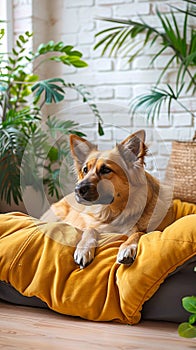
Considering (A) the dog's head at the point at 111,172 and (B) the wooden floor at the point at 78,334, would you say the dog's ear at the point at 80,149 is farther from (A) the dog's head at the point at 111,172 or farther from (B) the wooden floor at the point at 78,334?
(B) the wooden floor at the point at 78,334

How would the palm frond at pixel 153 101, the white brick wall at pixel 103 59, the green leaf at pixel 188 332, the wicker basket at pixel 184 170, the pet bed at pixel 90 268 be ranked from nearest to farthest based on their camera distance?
the green leaf at pixel 188 332 → the pet bed at pixel 90 268 → the wicker basket at pixel 184 170 → the palm frond at pixel 153 101 → the white brick wall at pixel 103 59

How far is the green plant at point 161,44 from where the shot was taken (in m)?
3.15

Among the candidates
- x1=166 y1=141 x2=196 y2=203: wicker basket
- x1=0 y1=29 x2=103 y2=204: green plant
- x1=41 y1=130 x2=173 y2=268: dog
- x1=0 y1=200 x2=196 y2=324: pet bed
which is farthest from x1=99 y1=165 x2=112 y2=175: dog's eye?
x1=166 y1=141 x2=196 y2=203: wicker basket

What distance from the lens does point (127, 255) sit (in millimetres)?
1946

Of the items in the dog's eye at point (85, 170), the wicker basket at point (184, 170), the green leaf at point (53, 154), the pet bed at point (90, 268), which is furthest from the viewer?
the wicker basket at point (184, 170)

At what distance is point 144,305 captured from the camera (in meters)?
1.98

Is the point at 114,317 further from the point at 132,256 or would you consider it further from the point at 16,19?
the point at 16,19

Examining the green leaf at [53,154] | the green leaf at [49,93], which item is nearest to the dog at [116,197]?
the green leaf at [53,154]

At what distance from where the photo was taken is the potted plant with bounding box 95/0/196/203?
3.05 m

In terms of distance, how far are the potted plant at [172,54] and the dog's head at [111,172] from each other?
32.8 inches

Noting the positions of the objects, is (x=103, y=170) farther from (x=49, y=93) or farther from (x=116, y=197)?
(x=49, y=93)

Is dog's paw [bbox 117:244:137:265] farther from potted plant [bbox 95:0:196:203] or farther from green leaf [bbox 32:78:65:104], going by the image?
green leaf [bbox 32:78:65:104]

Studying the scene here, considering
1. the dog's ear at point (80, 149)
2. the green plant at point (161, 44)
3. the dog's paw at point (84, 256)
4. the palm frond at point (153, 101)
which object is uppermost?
the green plant at point (161, 44)

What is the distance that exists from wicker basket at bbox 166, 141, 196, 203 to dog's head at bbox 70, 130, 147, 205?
988mm
